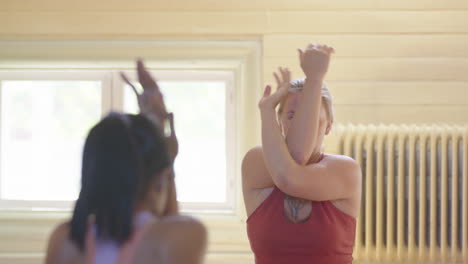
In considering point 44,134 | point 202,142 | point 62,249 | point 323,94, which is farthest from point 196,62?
point 62,249

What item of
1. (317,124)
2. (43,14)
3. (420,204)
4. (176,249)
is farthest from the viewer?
(43,14)

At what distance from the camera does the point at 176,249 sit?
114cm

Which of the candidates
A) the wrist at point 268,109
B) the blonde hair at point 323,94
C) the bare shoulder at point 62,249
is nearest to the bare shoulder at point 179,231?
the bare shoulder at point 62,249

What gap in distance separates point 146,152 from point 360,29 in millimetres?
2623

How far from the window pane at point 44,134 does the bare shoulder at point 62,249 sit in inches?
109

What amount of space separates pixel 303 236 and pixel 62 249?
0.66m

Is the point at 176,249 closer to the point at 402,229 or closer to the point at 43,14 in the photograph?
the point at 402,229

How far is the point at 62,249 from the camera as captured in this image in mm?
1205

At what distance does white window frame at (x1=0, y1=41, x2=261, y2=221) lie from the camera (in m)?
3.69

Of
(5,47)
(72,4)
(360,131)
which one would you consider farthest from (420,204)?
(5,47)

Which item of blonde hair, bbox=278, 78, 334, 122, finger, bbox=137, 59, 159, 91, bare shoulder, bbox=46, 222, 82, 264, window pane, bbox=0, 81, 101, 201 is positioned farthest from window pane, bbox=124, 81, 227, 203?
bare shoulder, bbox=46, 222, 82, 264

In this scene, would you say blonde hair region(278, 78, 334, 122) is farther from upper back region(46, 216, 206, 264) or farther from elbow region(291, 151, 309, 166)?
upper back region(46, 216, 206, 264)

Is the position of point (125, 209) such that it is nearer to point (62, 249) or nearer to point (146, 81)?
point (62, 249)

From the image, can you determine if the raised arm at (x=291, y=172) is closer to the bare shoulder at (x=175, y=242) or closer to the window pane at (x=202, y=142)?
the bare shoulder at (x=175, y=242)
